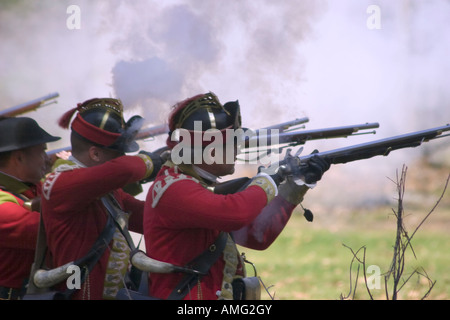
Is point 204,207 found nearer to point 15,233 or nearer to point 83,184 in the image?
point 83,184

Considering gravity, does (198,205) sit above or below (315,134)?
below

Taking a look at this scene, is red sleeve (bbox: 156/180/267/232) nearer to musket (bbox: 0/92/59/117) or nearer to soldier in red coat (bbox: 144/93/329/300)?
soldier in red coat (bbox: 144/93/329/300)

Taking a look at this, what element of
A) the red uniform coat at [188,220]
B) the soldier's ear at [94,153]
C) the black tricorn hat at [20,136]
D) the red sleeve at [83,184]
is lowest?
the red uniform coat at [188,220]

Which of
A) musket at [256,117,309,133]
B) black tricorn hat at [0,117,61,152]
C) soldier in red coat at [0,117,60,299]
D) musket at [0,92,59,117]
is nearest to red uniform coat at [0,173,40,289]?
soldier in red coat at [0,117,60,299]

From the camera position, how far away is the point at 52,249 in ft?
13.5

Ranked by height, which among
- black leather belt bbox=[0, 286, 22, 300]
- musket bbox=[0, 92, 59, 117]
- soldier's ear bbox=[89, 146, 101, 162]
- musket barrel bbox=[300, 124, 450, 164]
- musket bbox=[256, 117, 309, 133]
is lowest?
black leather belt bbox=[0, 286, 22, 300]

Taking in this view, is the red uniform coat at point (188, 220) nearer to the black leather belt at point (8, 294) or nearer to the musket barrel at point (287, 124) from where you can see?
the black leather belt at point (8, 294)

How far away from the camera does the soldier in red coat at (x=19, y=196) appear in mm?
4312

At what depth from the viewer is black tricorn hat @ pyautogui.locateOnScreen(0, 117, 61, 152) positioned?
4.56m

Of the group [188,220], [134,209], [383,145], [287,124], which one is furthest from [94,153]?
[383,145]

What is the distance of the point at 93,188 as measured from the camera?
389 cm

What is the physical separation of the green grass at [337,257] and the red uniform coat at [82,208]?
4300mm

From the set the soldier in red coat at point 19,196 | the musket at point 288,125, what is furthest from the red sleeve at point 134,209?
the musket at point 288,125

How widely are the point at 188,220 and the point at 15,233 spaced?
1.38 meters
